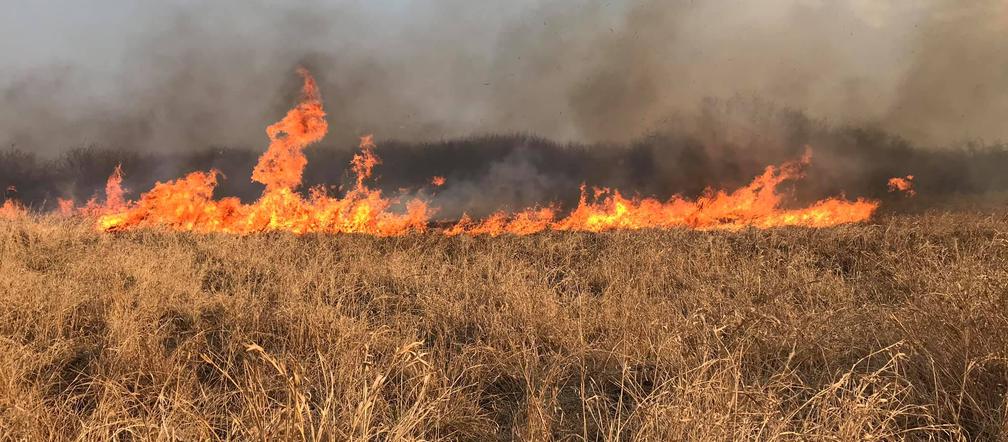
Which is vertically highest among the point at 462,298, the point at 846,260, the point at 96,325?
the point at 96,325

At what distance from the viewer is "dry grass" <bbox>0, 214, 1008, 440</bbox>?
2.67m

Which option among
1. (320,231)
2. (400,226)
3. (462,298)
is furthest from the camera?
(400,226)

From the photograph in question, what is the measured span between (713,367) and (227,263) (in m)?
9.01

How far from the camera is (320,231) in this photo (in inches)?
583

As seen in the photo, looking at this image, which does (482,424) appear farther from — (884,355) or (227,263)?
(227,263)

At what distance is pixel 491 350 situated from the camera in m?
4.34

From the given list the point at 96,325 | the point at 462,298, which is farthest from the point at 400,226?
the point at 96,325

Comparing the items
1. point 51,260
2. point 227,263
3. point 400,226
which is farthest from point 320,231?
point 51,260

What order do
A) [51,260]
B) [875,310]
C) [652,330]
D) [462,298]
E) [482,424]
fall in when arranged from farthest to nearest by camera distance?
[51,260] < [462,298] < [875,310] < [652,330] < [482,424]

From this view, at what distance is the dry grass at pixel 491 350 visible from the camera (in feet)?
8.77

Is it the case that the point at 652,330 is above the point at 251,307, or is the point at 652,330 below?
below

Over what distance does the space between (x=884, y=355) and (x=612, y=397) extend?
7.57ft

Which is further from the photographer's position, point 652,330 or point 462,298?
point 462,298

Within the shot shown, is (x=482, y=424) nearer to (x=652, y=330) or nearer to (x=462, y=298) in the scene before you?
(x=652, y=330)
